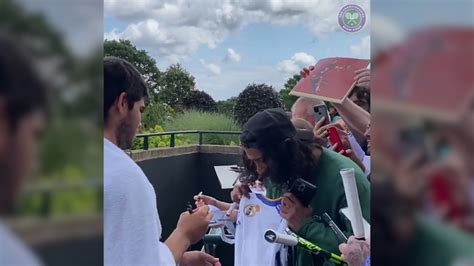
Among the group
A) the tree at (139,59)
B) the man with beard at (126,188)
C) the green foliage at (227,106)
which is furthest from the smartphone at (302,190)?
the tree at (139,59)

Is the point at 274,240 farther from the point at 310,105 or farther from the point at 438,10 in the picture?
the point at 438,10

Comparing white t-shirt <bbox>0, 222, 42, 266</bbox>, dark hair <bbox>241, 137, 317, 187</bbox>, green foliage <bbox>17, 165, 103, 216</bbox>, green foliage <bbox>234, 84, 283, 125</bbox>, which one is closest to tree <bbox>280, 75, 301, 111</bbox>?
green foliage <bbox>234, 84, 283, 125</bbox>

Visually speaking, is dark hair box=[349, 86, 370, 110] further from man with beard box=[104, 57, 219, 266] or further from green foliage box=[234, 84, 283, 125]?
man with beard box=[104, 57, 219, 266]

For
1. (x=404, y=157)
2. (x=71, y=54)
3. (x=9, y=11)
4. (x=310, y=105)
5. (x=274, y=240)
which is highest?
(x=9, y=11)

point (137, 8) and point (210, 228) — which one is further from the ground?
point (137, 8)

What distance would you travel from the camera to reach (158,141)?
2350 millimetres

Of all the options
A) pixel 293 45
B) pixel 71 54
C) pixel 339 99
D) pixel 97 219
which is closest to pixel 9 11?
pixel 71 54

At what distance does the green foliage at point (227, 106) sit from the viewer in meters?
2.39

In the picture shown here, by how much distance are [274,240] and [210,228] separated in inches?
9.5

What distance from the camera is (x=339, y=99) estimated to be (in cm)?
240

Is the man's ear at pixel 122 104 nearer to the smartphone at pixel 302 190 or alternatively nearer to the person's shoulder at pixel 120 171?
the person's shoulder at pixel 120 171

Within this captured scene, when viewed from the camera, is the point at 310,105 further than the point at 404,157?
Yes

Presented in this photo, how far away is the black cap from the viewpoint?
239cm

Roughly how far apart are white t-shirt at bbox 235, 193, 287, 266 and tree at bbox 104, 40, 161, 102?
0.53 m
